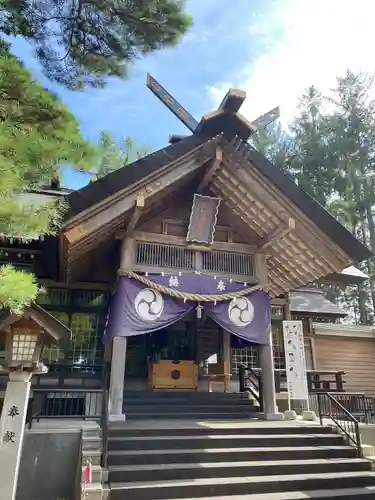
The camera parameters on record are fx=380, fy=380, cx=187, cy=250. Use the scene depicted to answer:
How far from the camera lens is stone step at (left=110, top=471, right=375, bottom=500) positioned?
15.6 ft

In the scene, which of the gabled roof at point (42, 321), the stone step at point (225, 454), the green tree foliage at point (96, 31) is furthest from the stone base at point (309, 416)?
the green tree foliage at point (96, 31)

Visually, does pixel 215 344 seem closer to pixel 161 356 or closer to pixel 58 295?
pixel 161 356

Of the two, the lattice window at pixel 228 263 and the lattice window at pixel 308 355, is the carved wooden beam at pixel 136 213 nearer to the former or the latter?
the lattice window at pixel 228 263

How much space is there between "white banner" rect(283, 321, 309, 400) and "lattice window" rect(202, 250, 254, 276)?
156 cm

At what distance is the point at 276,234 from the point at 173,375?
14.8 feet

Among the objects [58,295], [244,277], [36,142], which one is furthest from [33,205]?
[58,295]

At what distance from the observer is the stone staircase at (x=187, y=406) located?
25.3ft

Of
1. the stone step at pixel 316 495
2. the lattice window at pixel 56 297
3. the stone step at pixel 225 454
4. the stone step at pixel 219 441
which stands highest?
the lattice window at pixel 56 297

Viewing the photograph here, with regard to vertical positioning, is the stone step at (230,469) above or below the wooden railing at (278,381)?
below

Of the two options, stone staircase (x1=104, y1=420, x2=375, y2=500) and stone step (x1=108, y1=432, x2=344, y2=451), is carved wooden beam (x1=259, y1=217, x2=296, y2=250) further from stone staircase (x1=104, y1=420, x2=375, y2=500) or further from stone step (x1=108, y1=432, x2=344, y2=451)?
stone step (x1=108, y1=432, x2=344, y2=451)

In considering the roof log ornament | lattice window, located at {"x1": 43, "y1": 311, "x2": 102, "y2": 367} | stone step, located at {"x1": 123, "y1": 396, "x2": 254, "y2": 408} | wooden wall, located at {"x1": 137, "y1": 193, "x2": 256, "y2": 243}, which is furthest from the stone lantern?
the roof log ornament

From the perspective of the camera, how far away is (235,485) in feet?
16.7

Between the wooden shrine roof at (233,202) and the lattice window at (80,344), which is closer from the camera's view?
the wooden shrine roof at (233,202)

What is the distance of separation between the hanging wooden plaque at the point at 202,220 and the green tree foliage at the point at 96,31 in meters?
3.71
